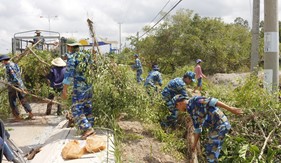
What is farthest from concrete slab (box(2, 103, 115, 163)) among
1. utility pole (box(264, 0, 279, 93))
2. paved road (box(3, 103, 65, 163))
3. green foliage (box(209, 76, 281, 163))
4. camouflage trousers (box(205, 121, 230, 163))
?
utility pole (box(264, 0, 279, 93))

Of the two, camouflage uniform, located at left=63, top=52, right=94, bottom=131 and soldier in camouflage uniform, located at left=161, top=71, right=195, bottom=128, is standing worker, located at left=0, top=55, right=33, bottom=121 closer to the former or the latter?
camouflage uniform, located at left=63, top=52, right=94, bottom=131

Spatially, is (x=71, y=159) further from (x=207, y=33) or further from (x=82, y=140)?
(x=207, y=33)

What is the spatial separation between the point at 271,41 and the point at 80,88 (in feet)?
12.4

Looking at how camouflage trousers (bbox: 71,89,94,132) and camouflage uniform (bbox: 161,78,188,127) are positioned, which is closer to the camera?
camouflage trousers (bbox: 71,89,94,132)

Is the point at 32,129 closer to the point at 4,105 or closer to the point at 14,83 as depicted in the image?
the point at 14,83

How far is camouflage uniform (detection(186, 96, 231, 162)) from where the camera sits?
4.58 metres

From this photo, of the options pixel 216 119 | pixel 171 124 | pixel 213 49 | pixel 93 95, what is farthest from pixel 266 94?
pixel 213 49

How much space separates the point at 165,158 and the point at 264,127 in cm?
165

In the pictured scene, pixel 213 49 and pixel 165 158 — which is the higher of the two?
pixel 213 49

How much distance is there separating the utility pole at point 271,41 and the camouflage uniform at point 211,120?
2099 millimetres

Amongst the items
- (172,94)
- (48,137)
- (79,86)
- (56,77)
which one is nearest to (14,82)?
(56,77)

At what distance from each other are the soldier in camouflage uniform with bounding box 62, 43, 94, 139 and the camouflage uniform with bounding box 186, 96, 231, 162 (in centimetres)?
186

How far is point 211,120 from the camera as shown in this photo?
4734 mm

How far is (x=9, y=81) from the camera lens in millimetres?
8039
